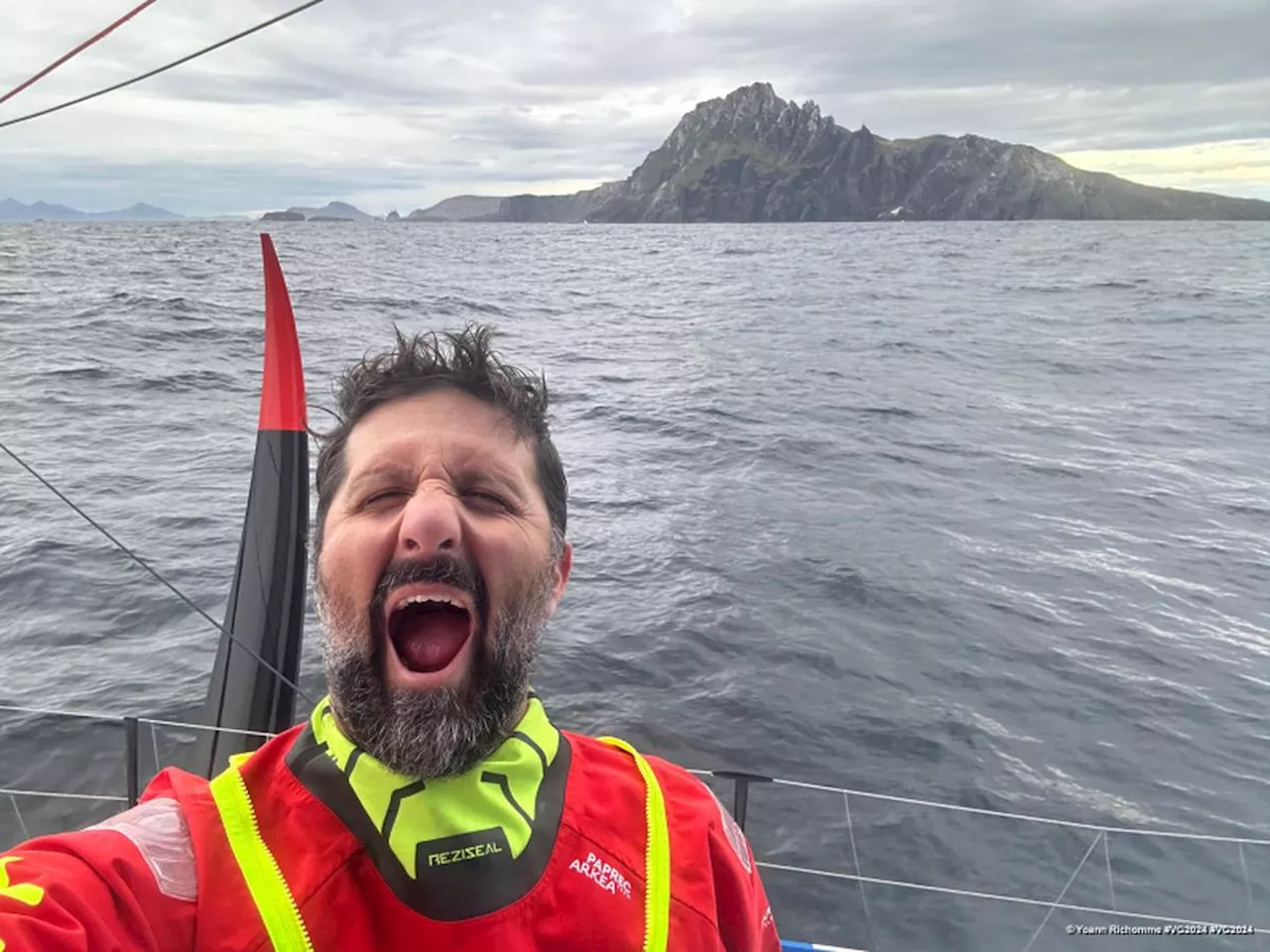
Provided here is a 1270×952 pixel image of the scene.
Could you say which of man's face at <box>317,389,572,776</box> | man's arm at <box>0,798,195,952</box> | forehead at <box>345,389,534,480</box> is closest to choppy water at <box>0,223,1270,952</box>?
forehead at <box>345,389,534,480</box>

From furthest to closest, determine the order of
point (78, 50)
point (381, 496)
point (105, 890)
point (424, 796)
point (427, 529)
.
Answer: point (78, 50) → point (381, 496) → point (427, 529) → point (424, 796) → point (105, 890)

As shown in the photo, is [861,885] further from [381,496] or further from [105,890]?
[105,890]

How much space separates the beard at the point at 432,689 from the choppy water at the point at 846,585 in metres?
1.47

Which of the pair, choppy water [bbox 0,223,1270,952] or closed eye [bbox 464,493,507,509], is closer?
closed eye [bbox 464,493,507,509]

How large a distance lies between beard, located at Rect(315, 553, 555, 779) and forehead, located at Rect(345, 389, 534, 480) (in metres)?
0.29

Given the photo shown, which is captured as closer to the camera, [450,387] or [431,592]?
[431,592]

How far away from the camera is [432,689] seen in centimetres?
171

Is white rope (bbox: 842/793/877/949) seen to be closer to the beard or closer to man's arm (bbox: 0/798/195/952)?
the beard

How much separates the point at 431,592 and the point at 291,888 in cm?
56

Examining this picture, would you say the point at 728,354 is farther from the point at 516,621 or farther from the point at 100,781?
the point at 516,621

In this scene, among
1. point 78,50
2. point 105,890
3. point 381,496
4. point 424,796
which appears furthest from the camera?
point 78,50

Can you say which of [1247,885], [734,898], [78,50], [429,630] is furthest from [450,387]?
[1247,885]

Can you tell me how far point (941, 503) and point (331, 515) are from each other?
13.2 metres

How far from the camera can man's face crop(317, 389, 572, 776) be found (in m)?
1.69
